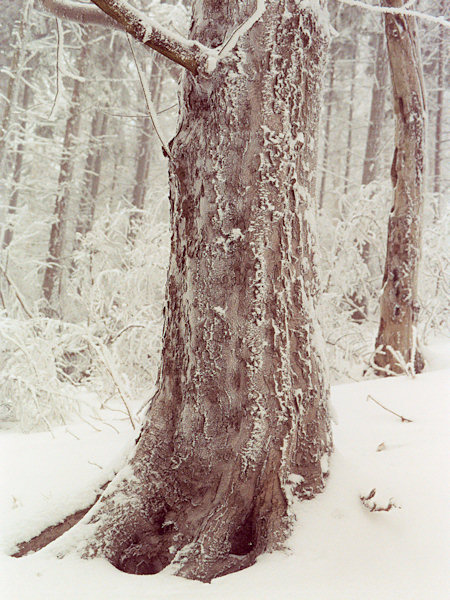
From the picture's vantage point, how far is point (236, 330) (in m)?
1.58

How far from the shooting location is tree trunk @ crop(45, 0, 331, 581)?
1576 mm

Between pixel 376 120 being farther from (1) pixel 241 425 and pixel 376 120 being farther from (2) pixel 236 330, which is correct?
(1) pixel 241 425

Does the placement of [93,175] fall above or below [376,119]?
below

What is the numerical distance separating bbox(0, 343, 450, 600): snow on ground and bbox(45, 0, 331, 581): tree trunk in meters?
0.10

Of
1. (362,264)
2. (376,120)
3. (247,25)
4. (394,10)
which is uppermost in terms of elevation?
(376,120)

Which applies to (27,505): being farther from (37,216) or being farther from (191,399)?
(37,216)

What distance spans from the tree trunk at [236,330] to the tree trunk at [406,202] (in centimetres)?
297

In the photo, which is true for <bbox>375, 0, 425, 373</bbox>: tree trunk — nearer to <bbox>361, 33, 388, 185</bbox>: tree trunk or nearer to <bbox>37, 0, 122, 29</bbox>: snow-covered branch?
<bbox>37, 0, 122, 29</bbox>: snow-covered branch

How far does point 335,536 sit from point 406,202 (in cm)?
361

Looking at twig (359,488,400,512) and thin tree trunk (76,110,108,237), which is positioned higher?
thin tree trunk (76,110,108,237)

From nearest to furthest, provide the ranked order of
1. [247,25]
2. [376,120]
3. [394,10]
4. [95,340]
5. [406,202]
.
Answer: [247,25] < [394,10] < [95,340] < [406,202] < [376,120]

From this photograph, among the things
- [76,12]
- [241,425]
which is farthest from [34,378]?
[241,425]

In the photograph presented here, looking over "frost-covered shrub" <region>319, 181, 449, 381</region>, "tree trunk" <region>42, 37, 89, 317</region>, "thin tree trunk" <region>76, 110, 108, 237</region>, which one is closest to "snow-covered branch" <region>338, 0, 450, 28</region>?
"frost-covered shrub" <region>319, 181, 449, 381</region>

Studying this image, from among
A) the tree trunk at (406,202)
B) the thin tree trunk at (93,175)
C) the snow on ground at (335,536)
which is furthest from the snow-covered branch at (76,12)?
the thin tree trunk at (93,175)
